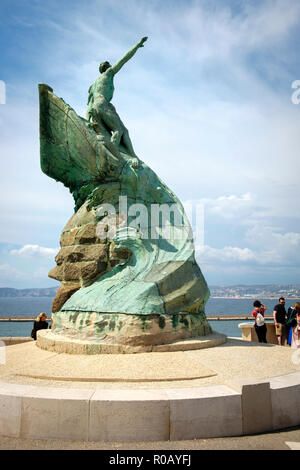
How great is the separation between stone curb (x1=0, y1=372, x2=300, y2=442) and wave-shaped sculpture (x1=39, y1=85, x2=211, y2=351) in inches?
79.8

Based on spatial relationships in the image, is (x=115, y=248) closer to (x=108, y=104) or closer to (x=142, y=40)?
(x=108, y=104)

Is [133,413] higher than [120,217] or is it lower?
lower

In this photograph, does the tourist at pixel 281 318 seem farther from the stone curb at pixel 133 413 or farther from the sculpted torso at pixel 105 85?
the sculpted torso at pixel 105 85

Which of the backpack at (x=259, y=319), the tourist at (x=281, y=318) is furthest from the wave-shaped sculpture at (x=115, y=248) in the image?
the tourist at (x=281, y=318)

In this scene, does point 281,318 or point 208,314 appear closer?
point 281,318

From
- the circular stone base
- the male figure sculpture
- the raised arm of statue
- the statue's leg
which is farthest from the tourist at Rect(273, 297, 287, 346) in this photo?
the raised arm of statue

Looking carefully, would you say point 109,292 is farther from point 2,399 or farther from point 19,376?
point 2,399

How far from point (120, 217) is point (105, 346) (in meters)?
2.76

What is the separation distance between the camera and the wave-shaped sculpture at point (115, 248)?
5543 millimetres

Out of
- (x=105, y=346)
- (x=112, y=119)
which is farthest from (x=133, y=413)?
(x=112, y=119)

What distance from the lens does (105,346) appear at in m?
5.17

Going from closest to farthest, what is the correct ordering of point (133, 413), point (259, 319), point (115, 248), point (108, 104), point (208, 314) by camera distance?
point (133, 413) < point (115, 248) < point (259, 319) < point (108, 104) < point (208, 314)

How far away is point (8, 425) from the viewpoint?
10.7ft
